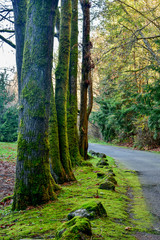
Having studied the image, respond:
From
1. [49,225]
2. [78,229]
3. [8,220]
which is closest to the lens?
[78,229]

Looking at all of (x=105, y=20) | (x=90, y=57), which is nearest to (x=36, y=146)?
(x=90, y=57)

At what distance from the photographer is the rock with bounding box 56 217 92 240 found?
277cm

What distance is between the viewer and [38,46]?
4984mm

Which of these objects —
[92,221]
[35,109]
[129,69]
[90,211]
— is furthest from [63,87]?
[129,69]

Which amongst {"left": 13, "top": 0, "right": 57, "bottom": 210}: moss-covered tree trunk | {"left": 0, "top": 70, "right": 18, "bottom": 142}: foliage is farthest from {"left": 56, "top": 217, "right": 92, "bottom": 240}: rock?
{"left": 0, "top": 70, "right": 18, "bottom": 142}: foliage

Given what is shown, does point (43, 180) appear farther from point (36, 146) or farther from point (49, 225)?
point (49, 225)

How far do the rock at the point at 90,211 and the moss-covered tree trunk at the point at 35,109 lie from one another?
1.36 m

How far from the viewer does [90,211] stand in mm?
3883

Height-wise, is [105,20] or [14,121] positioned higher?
[105,20]

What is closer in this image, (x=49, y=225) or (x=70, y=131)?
(x=49, y=225)

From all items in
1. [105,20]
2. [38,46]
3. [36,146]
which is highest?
[105,20]

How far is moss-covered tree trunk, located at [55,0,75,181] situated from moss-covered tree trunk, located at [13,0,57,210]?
103 inches

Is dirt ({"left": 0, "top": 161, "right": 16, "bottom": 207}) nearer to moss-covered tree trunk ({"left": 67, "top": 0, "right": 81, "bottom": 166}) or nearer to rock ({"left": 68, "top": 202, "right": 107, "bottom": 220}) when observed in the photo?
rock ({"left": 68, "top": 202, "right": 107, "bottom": 220})

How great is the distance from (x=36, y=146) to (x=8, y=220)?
4.95 ft
